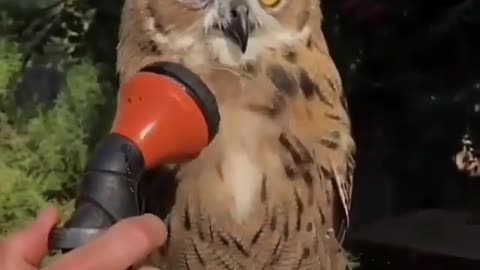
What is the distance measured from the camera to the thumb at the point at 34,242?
→ 0.52m

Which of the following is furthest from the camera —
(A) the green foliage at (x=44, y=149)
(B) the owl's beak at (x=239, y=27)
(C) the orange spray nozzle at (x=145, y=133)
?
(A) the green foliage at (x=44, y=149)

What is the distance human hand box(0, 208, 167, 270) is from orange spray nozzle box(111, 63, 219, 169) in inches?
3.9

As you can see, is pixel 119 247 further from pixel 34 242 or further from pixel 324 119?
pixel 324 119

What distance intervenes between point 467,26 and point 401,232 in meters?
0.38

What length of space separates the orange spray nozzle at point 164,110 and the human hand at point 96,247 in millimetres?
98

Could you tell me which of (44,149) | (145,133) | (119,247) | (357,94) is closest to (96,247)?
(119,247)

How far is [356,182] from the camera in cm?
170

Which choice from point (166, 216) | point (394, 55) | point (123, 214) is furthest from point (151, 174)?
point (394, 55)

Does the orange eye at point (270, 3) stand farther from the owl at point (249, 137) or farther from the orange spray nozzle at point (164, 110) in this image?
the orange spray nozzle at point (164, 110)

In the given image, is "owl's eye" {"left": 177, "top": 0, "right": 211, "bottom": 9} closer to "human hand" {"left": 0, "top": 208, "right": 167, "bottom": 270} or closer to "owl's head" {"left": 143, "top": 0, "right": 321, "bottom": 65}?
"owl's head" {"left": 143, "top": 0, "right": 321, "bottom": 65}

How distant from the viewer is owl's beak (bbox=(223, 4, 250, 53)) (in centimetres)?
104

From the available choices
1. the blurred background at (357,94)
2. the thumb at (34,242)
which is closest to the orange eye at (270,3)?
the blurred background at (357,94)

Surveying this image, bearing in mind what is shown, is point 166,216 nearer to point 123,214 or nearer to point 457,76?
point 123,214

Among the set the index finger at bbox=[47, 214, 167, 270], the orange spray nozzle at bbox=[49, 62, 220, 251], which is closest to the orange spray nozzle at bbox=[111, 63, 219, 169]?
the orange spray nozzle at bbox=[49, 62, 220, 251]
